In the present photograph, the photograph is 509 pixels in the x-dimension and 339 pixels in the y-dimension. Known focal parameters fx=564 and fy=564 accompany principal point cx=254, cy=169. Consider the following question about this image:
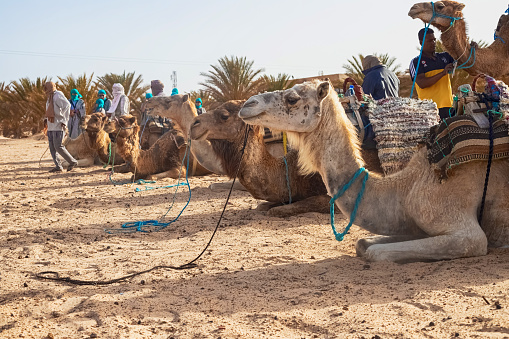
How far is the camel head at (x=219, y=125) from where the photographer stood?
6680mm

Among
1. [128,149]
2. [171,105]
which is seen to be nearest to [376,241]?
[171,105]

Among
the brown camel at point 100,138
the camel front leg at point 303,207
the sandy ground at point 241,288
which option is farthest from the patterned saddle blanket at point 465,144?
the brown camel at point 100,138

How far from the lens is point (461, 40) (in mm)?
6062

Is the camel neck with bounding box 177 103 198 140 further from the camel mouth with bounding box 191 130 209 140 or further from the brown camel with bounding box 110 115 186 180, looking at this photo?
the camel mouth with bounding box 191 130 209 140

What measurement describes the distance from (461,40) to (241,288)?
3.88m

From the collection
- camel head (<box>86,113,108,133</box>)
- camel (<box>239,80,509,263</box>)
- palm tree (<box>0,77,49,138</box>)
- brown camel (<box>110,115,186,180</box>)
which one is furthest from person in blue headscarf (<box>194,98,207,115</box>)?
palm tree (<box>0,77,49,138</box>)

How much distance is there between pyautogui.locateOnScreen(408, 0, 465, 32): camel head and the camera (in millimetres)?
5797

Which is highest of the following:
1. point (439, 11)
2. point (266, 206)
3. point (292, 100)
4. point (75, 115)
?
point (439, 11)

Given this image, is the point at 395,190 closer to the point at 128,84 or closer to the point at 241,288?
the point at 241,288

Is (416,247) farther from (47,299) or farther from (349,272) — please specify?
(47,299)

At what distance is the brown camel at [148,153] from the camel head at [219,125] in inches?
168

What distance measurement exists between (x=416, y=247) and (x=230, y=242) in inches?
78.2

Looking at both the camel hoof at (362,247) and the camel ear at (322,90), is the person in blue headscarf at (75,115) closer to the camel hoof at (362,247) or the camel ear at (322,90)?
the camel ear at (322,90)

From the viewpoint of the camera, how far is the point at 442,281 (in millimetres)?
3656
